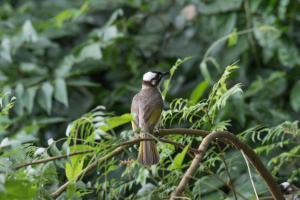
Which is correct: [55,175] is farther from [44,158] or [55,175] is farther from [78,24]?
[78,24]

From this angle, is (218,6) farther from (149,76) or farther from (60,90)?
(149,76)

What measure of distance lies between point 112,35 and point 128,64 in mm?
540

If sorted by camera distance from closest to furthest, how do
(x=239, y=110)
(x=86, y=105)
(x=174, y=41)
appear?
(x=239, y=110)
(x=86, y=105)
(x=174, y=41)

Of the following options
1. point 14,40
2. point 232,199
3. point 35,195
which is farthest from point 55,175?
point 14,40

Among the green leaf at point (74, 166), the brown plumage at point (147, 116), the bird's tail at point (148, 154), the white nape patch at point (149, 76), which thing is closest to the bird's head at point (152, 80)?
the white nape patch at point (149, 76)

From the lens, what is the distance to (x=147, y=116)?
270 centimetres

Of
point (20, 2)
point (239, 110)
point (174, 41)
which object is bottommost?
point (239, 110)

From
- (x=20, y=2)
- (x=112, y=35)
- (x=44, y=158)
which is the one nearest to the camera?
(x=44, y=158)

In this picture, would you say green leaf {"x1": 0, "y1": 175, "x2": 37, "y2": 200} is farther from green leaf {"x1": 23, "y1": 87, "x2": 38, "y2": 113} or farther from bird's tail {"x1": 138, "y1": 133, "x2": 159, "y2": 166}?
green leaf {"x1": 23, "y1": 87, "x2": 38, "y2": 113}

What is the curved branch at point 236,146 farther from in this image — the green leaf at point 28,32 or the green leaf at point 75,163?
the green leaf at point 28,32

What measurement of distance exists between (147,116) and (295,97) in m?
2.21

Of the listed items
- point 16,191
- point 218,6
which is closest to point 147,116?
point 16,191

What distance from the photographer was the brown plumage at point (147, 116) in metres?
2.26

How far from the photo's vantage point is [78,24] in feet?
18.6
